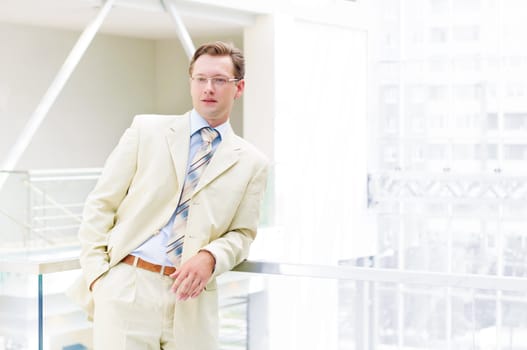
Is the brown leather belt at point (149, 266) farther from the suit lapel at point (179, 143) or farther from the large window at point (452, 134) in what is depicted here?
the large window at point (452, 134)

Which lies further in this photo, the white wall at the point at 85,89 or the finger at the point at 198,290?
the white wall at the point at 85,89

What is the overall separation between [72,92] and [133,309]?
15446 millimetres

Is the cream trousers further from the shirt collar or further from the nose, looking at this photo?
the nose

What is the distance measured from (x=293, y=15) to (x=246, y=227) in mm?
14878

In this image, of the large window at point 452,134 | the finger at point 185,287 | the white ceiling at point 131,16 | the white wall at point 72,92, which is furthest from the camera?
the large window at point 452,134

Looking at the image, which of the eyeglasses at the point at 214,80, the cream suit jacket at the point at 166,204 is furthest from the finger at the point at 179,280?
the eyeglasses at the point at 214,80

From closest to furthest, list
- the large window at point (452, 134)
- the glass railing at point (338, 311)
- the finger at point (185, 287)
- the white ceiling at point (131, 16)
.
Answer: the finger at point (185, 287) → the glass railing at point (338, 311) → the white ceiling at point (131, 16) → the large window at point (452, 134)

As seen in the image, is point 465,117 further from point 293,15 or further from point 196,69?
point 196,69

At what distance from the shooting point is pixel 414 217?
25.4 m

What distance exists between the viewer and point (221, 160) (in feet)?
11.3

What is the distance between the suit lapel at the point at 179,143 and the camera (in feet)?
11.2

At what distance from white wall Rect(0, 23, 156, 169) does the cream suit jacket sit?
13884 millimetres

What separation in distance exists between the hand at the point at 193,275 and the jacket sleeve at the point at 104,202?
273 millimetres

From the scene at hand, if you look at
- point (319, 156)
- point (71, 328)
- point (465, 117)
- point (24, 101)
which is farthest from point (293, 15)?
point (71, 328)
